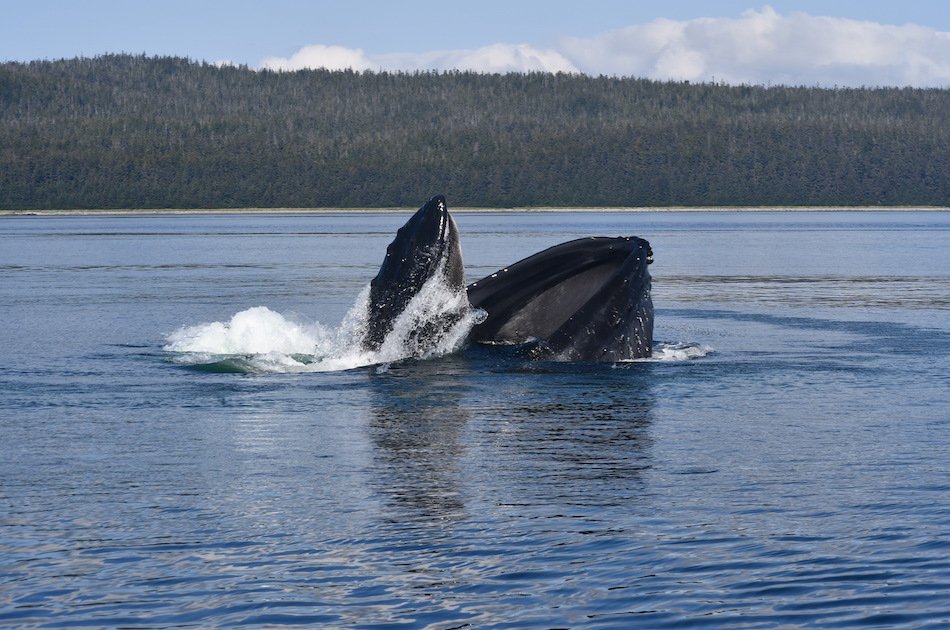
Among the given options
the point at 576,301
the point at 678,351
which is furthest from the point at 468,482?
the point at 678,351

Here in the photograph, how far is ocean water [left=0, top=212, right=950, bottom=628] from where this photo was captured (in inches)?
381

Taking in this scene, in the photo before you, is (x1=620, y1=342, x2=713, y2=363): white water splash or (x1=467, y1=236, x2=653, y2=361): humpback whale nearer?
(x1=467, y1=236, x2=653, y2=361): humpback whale

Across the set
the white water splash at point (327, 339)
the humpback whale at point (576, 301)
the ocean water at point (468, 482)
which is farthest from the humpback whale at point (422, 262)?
the ocean water at point (468, 482)

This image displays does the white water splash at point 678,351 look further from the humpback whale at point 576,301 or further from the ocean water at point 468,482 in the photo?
the humpback whale at point 576,301

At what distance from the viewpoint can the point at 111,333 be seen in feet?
91.3

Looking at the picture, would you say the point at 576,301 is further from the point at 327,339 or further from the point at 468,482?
the point at 468,482

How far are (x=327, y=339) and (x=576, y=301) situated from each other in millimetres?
5824

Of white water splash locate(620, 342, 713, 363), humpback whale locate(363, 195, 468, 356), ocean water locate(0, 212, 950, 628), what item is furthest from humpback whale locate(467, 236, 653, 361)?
white water splash locate(620, 342, 713, 363)

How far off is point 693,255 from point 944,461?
5701 cm

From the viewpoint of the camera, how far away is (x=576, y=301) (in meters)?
19.9

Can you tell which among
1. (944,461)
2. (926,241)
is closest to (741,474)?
(944,461)

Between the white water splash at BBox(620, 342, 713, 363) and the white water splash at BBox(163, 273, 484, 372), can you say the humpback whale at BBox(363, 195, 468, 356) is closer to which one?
the white water splash at BBox(163, 273, 484, 372)

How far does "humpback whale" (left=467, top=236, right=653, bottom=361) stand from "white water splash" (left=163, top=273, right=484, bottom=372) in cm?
50

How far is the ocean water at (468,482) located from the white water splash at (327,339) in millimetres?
95
